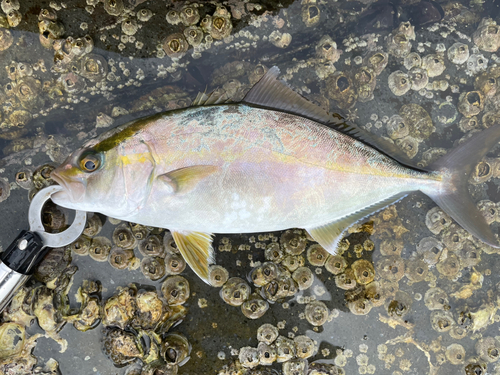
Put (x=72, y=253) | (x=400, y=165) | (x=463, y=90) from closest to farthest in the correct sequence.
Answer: (x=400, y=165), (x=72, y=253), (x=463, y=90)

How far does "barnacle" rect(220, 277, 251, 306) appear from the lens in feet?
7.36

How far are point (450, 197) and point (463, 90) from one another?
36.6 inches

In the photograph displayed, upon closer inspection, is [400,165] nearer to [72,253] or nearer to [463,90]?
[463,90]

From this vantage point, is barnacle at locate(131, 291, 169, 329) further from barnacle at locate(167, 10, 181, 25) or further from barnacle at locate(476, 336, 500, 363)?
barnacle at locate(476, 336, 500, 363)

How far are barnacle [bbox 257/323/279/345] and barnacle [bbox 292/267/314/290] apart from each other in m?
0.36

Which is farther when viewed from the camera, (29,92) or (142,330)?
(29,92)

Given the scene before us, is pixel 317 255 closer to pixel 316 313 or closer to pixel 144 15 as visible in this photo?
→ pixel 316 313

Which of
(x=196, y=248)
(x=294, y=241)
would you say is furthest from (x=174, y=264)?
(x=294, y=241)

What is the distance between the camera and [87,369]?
2270 millimetres

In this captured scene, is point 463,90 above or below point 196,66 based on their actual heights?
below

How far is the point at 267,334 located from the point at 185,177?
1.29m

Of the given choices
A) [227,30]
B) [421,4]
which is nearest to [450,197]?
[421,4]

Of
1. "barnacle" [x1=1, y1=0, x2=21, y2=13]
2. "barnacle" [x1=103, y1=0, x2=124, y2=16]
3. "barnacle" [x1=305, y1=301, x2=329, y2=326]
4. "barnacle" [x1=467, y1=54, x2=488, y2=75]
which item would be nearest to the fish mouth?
"barnacle" [x1=103, y1=0, x2=124, y2=16]

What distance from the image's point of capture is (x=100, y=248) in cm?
228
